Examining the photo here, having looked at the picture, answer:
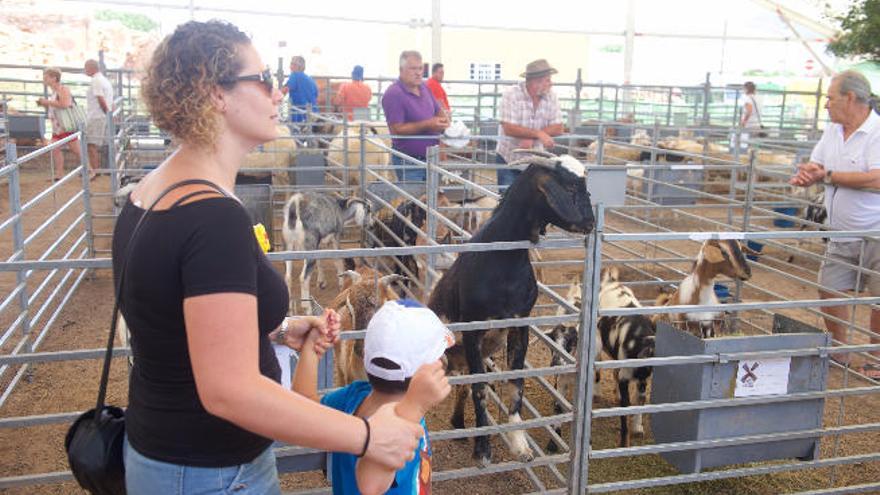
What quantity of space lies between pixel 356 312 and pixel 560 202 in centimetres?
164

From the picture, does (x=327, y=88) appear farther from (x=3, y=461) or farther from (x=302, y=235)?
(x=3, y=461)

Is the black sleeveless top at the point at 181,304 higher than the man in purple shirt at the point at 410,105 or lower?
lower

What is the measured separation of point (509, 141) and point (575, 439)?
4.39 m

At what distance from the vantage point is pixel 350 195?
9930 millimetres

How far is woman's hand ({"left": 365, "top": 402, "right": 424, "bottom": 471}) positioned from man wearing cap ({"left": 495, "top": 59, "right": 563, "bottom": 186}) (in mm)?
5508

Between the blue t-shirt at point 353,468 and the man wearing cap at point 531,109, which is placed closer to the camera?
the blue t-shirt at point 353,468

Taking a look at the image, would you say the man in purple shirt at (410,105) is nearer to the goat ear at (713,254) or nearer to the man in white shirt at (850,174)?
the goat ear at (713,254)

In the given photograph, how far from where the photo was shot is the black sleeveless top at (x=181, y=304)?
1378mm

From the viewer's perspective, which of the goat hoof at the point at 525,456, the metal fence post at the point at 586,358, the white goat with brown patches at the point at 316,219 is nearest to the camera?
the metal fence post at the point at 586,358

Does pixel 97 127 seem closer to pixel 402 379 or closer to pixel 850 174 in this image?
pixel 850 174

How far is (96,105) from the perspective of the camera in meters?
12.8

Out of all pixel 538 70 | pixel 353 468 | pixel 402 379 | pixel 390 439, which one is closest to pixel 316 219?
pixel 538 70

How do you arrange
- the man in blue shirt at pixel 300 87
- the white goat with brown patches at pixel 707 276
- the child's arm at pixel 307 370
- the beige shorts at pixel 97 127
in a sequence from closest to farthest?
the child's arm at pixel 307 370
the white goat with brown patches at pixel 707 276
the beige shorts at pixel 97 127
the man in blue shirt at pixel 300 87

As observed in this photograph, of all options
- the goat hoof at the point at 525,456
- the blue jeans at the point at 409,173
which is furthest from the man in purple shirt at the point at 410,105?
the goat hoof at the point at 525,456
